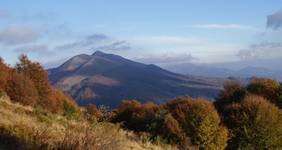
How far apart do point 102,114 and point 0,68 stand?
248ft

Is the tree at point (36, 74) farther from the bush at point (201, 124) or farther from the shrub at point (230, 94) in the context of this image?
the shrub at point (230, 94)

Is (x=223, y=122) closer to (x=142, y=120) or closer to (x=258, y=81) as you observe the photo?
(x=142, y=120)

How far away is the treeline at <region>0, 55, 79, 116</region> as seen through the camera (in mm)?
71938

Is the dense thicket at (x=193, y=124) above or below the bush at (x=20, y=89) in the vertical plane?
below

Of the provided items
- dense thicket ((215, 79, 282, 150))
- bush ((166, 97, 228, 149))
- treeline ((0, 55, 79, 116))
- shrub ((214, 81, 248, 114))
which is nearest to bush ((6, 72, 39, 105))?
treeline ((0, 55, 79, 116))

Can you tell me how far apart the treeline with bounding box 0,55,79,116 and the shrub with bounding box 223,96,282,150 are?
70.1 feet

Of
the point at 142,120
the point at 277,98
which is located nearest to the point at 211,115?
the point at 142,120

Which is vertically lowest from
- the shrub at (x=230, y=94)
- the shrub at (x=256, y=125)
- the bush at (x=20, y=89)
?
the shrub at (x=256, y=125)

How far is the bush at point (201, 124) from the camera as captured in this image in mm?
67000

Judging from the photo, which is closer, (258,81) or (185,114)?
(185,114)

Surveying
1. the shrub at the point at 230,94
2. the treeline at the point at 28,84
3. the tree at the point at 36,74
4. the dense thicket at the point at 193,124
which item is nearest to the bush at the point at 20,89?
the treeline at the point at 28,84

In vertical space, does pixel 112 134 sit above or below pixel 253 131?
above

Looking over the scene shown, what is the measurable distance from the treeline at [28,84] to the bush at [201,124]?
14470 mm

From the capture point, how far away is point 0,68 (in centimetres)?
8600
